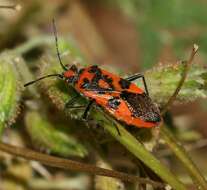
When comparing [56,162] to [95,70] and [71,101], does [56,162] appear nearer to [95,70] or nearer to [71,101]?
[71,101]

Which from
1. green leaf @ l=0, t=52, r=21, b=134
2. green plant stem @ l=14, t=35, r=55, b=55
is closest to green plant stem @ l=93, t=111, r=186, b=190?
green leaf @ l=0, t=52, r=21, b=134

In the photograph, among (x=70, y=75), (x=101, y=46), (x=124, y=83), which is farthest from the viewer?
(x=101, y=46)

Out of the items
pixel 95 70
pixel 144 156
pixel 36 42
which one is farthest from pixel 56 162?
pixel 36 42

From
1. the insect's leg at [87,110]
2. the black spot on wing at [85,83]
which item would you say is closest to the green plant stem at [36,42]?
the black spot on wing at [85,83]

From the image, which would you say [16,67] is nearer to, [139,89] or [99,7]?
[139,89]

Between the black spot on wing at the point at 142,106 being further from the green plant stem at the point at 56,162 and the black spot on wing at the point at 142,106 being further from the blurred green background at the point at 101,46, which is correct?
the blurred green background at the point at 101,46

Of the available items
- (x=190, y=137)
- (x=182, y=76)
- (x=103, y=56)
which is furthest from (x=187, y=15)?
(x=182, y=76)
